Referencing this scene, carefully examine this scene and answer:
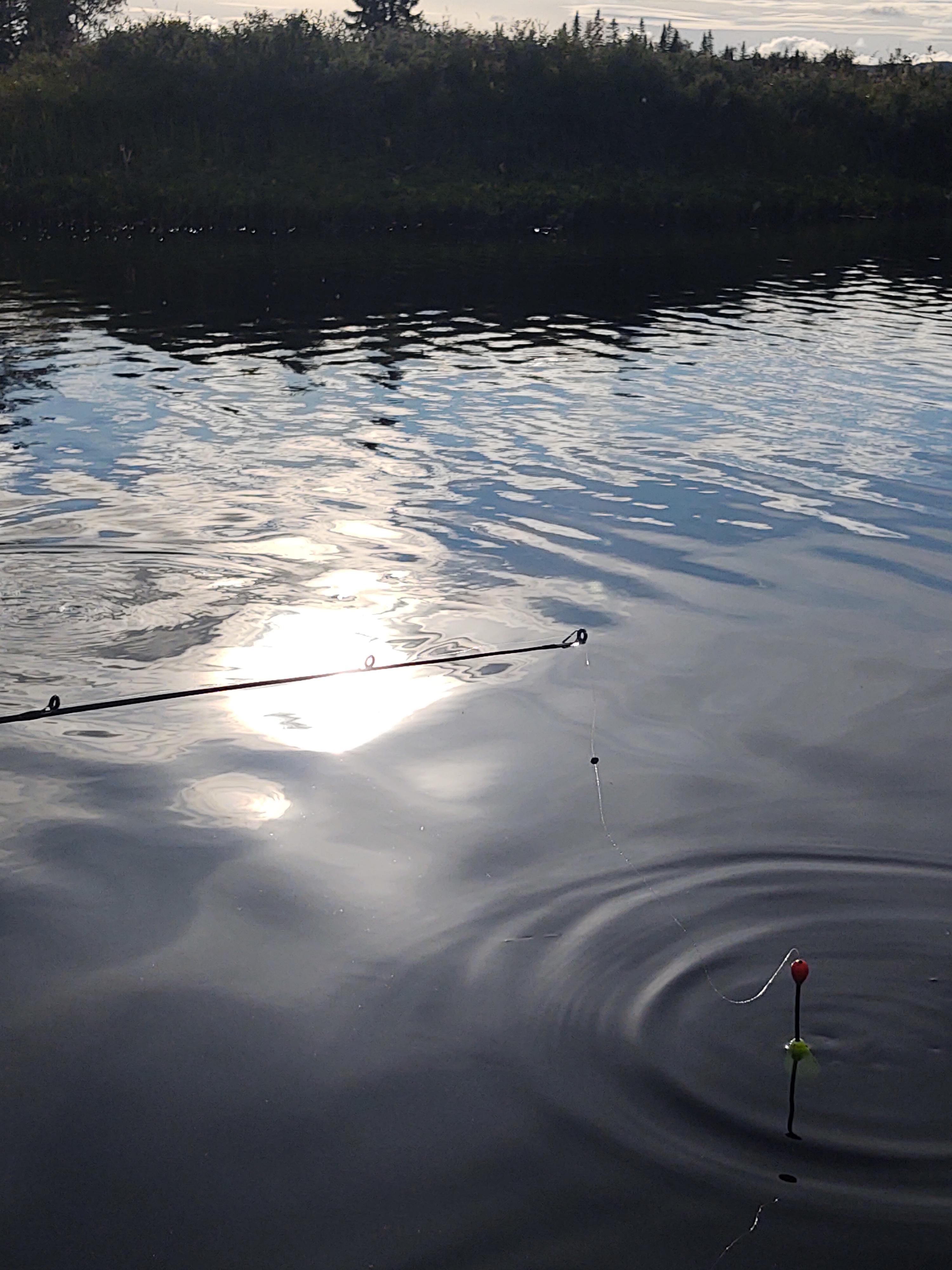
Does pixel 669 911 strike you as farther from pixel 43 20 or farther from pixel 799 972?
pixel 43 20

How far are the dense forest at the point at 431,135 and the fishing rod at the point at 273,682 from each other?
3295 centimetres

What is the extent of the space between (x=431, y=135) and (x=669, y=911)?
43387 millimetres

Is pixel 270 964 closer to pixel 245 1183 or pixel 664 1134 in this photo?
pixel 245 1183

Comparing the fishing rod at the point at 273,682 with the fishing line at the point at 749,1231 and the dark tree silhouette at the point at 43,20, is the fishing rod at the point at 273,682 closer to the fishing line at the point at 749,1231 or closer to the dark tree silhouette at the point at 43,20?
the fishing line at the point at 749,1231

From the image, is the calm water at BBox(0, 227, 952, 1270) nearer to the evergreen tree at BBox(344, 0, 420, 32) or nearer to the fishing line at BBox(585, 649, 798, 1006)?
the fishing line at BBox(585, 649, 798, 1006)

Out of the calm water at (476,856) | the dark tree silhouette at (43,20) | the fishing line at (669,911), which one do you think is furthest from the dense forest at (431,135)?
the fishing line at (669,911)

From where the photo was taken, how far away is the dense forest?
39.2 m

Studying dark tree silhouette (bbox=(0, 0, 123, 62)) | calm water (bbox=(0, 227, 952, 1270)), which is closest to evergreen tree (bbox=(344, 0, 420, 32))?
dark tree silhouette (bbox=(0, 0, 123, 62))

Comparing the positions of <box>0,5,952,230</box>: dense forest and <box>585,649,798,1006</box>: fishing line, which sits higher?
<box>0,5,952,230</box>: dense forest

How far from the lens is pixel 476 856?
18.4 ft

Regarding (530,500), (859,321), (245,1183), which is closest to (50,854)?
(245,1183)

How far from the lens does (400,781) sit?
20.5ft

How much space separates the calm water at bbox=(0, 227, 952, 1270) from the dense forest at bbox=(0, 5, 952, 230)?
28145 millimetres

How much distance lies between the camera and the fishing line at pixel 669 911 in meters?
4.60
